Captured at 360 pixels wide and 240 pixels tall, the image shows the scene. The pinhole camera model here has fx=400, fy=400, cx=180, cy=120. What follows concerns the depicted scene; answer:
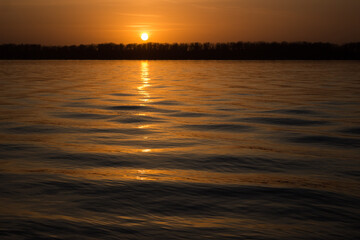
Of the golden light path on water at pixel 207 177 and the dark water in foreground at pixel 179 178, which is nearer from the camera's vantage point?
the dark water in foreground at pixel 179 178

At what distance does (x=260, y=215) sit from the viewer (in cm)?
494

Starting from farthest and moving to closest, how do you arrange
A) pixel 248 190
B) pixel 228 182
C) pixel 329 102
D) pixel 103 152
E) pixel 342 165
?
pixel 329 102
pixel 103 152
pixel 342 165
pixel 228 182
pixel 248 190

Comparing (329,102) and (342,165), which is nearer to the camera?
(342,165)

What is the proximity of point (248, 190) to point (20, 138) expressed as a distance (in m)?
6.51

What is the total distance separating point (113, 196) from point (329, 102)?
609 inches

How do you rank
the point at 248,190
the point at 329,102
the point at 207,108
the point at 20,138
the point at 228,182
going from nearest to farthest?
1. the point at 248,190
2. the point at 228,182
3. the point at 20,138
4. the point at 207,108
5. the point at 329,102

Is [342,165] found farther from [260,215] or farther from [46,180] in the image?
[46,180]

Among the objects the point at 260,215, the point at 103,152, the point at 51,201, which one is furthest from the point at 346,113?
the point at 51,201

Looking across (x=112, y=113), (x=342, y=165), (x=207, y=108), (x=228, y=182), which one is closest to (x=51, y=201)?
(x=228, y=182)

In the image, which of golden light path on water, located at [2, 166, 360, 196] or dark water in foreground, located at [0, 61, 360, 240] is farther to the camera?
golden light path on water, located at [2, 166, 360, 196]

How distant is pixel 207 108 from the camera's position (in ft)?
53.9

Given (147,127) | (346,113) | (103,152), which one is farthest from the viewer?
(346,113)

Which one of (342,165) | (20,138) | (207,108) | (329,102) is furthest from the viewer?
(329,102)

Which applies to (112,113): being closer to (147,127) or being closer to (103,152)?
(147,127)
